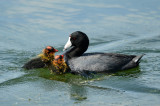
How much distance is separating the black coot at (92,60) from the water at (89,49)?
0.25m

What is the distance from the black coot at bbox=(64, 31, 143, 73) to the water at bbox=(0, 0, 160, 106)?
25 cm

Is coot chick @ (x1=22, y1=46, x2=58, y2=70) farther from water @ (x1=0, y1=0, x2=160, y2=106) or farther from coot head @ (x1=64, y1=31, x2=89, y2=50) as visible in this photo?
coot head @ (x1=64, y1=31, x2=89, y2=50)

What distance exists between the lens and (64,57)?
876 cm

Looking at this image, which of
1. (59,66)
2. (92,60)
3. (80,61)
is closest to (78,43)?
(80,61)

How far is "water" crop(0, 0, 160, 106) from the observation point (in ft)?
20.3

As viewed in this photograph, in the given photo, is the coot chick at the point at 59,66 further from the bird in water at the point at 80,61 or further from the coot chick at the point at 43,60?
the coot chick at the point at 43,60

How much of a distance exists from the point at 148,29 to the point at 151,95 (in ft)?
23.9

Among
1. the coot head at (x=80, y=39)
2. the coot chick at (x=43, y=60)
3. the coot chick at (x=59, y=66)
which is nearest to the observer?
the coot chick at (x=59, y=66)

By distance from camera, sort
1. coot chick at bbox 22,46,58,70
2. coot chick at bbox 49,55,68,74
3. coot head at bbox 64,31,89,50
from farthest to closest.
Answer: coot head at bbox 64,31,89,50 → coot chick at bbox 22,46,58,70 → coot chick at bbox 49,55,68,74

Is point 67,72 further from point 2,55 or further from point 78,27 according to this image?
point 78,27

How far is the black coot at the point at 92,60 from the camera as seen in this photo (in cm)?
822

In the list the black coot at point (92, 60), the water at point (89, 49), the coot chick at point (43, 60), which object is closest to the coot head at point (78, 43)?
the black coot at point (92, 60)

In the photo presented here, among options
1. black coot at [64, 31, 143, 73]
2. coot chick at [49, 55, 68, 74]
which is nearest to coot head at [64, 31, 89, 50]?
black coot at [64, 31, 143, 73]

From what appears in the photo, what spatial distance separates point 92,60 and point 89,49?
2648mm
